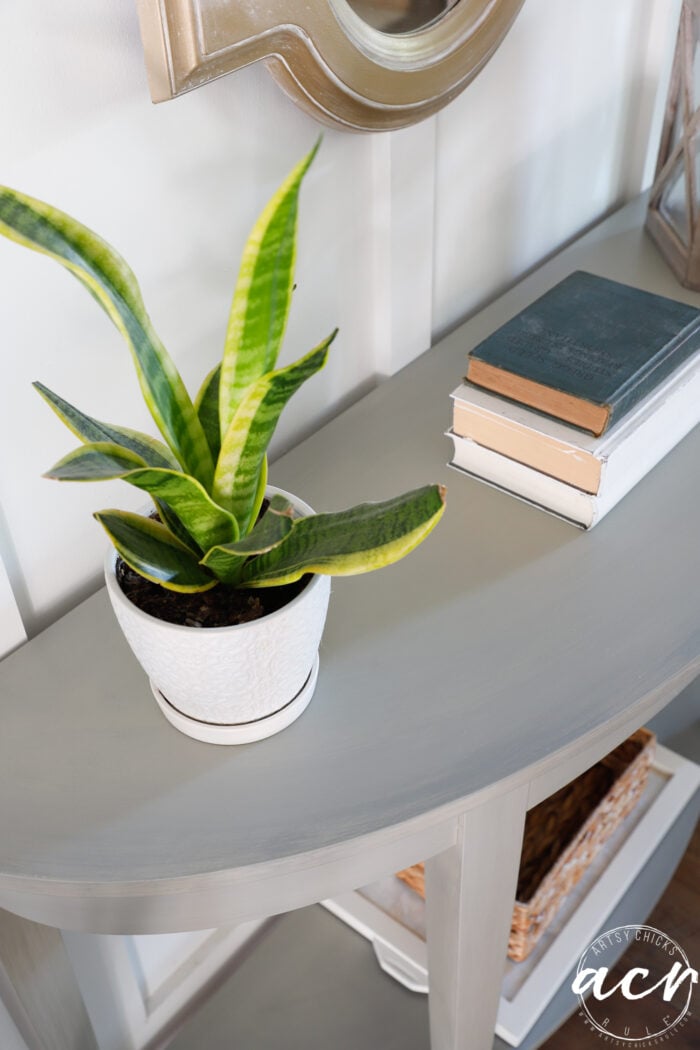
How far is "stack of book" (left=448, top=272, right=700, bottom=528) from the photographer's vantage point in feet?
2.24

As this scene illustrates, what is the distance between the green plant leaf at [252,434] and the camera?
0.45m

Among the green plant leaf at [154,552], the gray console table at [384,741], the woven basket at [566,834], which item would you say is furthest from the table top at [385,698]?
the woven basket at [566,834]

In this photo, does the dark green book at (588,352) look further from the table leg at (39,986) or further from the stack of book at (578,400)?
the table leg at (39,986)

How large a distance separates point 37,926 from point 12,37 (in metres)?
0.58

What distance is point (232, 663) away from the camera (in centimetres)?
51

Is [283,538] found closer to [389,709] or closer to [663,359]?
[389,709]

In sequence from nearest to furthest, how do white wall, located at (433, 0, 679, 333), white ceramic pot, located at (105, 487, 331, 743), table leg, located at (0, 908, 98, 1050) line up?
white ceramic pot, located at (105, 487, 331, 743) → table leg, located at (0, 908, 98, 1050) → white wall, located at (433, 0, 679, 333)

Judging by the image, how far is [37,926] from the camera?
71 cm

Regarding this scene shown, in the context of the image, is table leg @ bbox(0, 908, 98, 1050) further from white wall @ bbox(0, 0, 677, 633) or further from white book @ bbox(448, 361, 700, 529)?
white book @ bbox(448, 361, 700, 529)

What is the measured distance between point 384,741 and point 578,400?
274 millimetres

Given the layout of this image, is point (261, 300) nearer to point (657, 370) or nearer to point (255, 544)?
point (255, 544)

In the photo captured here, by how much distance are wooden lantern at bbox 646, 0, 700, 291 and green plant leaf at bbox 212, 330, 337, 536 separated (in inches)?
23.0

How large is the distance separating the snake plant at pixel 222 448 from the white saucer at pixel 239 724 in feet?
Result: 0.27

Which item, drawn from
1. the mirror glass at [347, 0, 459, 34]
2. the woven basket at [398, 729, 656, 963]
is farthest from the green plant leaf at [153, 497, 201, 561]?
the woven basket at [398, 729, 656, 963]
